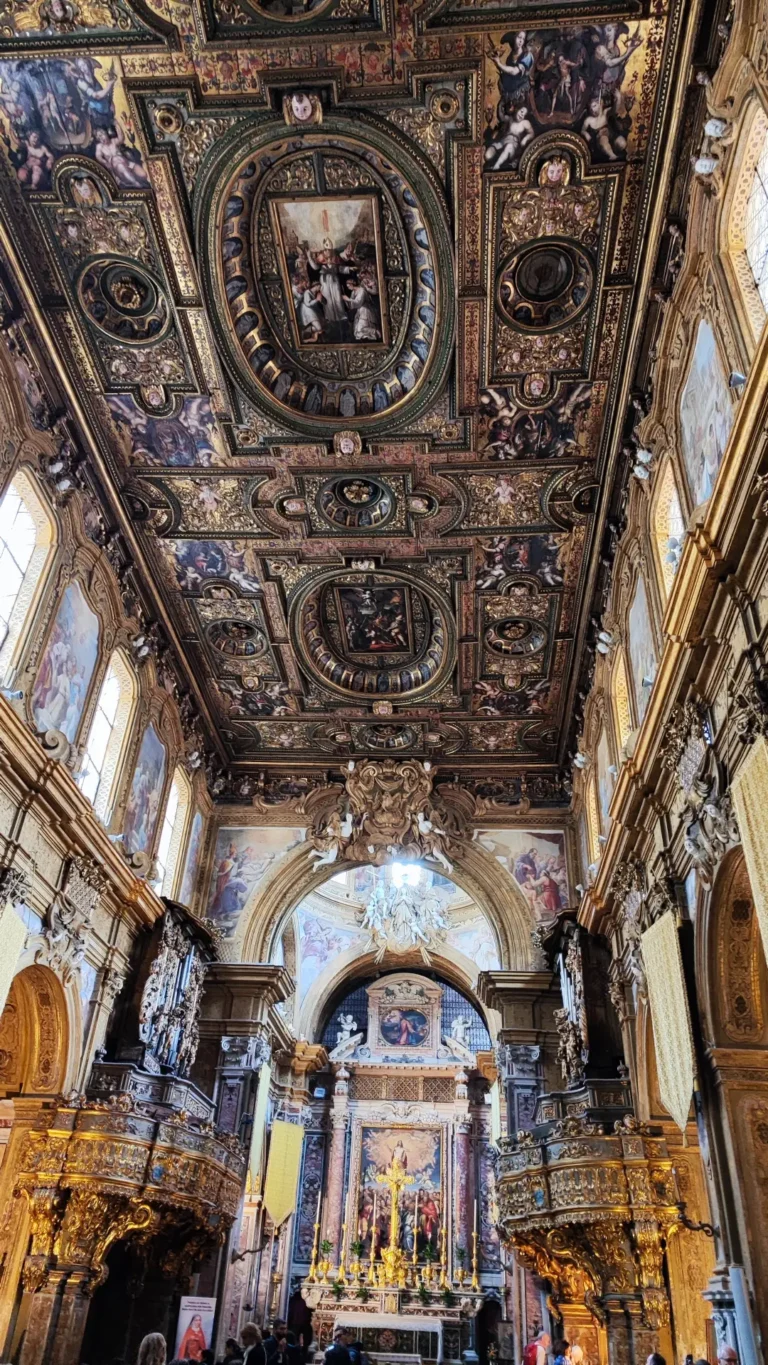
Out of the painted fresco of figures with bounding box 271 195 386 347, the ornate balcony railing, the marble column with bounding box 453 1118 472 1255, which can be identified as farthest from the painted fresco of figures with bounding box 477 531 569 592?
the marble column with bounding box 453 1118 472 1255

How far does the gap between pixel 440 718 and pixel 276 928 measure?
547cm

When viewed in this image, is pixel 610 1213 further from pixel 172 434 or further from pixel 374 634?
pixel 172 434

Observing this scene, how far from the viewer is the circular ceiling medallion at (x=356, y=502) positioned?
573 inches

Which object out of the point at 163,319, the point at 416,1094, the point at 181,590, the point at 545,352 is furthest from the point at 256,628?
the point at 416,1094

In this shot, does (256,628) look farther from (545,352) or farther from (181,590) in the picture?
(545,352)

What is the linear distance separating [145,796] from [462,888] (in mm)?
6996

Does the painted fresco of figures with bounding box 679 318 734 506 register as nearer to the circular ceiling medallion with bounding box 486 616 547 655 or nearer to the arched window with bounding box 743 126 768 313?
the arched window with bounding box 743 126 768 313

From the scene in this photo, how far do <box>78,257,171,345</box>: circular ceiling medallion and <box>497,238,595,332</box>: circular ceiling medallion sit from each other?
13.9ft

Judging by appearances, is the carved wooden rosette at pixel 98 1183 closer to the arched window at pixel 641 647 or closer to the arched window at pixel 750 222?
the arched window at pixel 641 647

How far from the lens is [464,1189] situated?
28.4 meters

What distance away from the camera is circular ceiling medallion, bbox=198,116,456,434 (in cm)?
1080

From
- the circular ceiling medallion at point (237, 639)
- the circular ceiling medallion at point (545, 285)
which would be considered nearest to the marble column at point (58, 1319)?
the circular ceiling medallion at point (237, 639)

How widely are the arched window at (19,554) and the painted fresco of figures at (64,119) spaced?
359cm

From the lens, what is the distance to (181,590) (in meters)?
16.5
